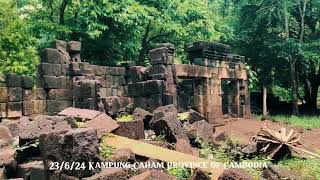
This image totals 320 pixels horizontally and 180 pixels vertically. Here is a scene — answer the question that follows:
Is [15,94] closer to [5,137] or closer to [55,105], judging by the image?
[55,105]

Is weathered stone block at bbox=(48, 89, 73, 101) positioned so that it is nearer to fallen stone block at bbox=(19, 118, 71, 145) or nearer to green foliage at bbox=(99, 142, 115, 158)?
fallen stone block at bbox=(19, 118, 71, 145)

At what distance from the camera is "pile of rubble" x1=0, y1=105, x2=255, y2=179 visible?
5.23 metres

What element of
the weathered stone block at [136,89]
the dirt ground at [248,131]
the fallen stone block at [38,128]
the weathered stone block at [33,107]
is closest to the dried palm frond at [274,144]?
the dirt ground at [248,131]

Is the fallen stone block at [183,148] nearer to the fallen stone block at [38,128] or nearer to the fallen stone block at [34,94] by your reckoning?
the fallen stone block at [38,128]

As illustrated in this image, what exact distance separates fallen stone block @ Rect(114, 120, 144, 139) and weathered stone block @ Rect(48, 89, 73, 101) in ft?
17.5

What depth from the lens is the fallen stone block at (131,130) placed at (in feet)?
25.0

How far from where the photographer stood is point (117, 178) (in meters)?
5.13

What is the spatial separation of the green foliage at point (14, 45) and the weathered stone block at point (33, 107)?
3264 millimetres

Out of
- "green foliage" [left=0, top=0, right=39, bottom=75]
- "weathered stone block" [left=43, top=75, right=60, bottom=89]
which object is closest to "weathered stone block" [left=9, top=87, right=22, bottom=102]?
"weathered stone block" [left=43, top=75, right=60, bottom=89]

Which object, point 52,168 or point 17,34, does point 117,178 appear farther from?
point 17,34

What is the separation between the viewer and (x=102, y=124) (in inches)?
289

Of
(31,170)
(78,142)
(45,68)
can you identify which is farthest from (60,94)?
(78,142)

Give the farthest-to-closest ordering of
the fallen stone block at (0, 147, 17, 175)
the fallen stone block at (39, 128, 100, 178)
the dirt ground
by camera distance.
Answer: the dirt ground < the fallen stone block at (0, 147, 17, 175) < the fallen stone block at (39, 128, 100, 178)

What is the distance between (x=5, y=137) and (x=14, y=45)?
894cm
